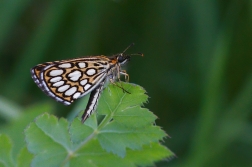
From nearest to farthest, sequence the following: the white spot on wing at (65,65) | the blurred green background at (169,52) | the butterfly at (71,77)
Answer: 1. the butterfly at (71,77)
2. the white spot on wing at (65,65)
3. the blurred green background at (169,52)

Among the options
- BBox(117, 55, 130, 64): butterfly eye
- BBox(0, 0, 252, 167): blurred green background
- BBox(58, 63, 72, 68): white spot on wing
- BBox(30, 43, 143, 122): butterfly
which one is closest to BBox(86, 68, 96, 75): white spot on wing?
BBox(30, 43, 143, 122): butterfly

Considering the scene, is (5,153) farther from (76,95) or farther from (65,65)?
(65,65)

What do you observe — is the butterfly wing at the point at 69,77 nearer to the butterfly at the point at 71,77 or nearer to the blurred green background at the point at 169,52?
the butterfly at the point at 71,77

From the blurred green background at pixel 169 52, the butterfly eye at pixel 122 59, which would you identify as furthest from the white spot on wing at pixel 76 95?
the blurred green background at pixel 169 52

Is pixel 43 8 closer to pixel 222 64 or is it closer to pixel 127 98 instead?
pixel 222 64

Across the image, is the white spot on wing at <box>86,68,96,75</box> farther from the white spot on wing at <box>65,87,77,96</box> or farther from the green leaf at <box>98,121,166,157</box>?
the green leaf at <box>98,121,166,157</box>

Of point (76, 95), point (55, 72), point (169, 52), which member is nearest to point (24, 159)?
point (76, 95)
